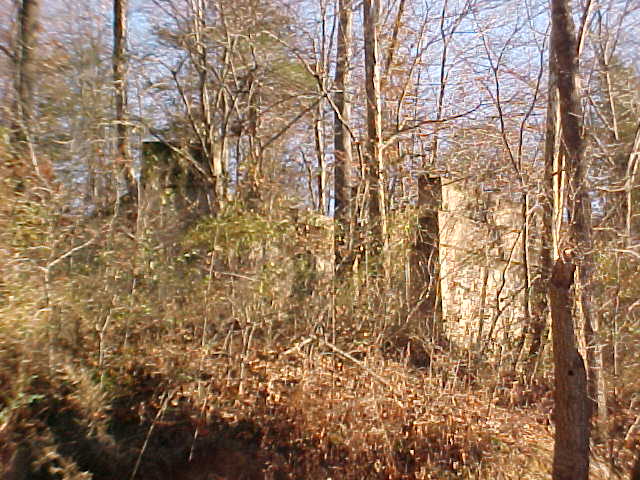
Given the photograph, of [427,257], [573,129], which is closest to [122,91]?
[427,257]

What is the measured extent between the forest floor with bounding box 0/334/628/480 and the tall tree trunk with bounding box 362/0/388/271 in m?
2.78

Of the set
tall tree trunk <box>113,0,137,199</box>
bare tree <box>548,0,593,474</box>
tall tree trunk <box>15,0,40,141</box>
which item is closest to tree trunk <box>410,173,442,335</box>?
bare tree <box>548,0,593,474</box>

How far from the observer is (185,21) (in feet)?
38.3

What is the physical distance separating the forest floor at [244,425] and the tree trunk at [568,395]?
51.2 inches

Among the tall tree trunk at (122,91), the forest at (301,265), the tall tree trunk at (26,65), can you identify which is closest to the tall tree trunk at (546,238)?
the forest at (301,265)

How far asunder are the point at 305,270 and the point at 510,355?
11.9 ft

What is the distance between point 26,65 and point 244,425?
6544mm

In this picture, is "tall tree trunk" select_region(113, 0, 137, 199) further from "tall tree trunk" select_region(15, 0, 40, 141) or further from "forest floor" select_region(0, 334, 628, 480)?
"forest floor" select_region(0, 334, 628, 480)

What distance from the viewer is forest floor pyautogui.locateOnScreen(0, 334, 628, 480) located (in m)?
8.02

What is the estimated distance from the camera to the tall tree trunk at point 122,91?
10.2m

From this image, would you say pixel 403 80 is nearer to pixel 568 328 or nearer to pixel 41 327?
pixel 568 328

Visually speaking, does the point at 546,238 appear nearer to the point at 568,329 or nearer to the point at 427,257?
the point at 427,257

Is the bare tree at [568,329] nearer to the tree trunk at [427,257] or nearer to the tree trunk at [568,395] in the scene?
the tree trunk at [568,395]

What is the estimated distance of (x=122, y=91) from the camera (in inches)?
441
